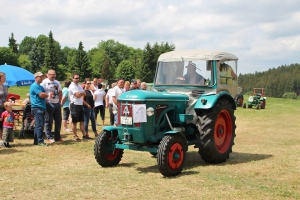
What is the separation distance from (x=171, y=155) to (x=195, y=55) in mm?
2504

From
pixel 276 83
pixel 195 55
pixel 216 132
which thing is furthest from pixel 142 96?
pixel 276 83

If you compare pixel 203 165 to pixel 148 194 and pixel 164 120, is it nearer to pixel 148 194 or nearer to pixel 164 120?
pixel 164 120

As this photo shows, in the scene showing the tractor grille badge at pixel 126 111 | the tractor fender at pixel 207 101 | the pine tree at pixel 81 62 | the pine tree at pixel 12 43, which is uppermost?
the pine tree at pixel 12 43

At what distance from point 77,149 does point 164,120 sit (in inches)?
123

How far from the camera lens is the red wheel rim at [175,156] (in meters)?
6.61

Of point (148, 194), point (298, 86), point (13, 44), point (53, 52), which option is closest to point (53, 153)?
point (148, 194)

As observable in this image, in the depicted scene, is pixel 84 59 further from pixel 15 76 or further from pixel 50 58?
pixel 15 76

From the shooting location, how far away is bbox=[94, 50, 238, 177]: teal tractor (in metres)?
6.74

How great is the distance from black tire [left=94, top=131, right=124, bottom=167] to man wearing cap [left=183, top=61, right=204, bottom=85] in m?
1.94

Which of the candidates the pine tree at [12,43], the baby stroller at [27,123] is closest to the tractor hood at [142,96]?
the baby stroller at [27,123]

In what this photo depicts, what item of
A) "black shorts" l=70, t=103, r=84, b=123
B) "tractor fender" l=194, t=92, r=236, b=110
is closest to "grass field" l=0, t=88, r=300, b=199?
"black shorts" l=70, t=103, r=84, b=123

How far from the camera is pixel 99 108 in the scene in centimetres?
1431

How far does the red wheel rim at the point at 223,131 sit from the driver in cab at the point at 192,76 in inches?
32.1

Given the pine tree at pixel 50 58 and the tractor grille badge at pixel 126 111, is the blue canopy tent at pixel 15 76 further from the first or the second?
the pine tree at pixel 50 58
